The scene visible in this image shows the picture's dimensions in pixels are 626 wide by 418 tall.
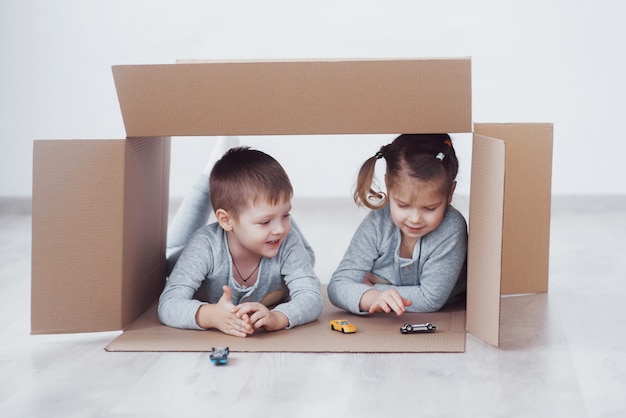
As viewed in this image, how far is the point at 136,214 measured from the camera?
5.35 feet

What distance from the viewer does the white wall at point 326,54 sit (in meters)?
2.90

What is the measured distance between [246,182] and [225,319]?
0.25 m

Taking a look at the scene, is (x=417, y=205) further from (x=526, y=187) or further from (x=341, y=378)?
(x=341, y=378)

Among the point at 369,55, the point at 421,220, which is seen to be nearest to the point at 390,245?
the point at 421,220

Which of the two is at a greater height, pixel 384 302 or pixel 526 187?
pixel 526 187

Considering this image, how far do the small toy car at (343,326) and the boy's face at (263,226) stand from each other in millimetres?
174

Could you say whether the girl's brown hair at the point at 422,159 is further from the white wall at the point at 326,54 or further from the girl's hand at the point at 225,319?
the white wall at the point at 326,54

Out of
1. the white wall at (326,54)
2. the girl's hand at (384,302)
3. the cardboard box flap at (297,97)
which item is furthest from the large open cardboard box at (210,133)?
the white wall at (326,54)

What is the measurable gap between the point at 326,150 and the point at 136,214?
1494 mm

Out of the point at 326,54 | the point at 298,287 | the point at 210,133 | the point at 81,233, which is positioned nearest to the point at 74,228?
the point at 81,233

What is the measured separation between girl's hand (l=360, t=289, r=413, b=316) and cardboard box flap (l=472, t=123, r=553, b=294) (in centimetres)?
31

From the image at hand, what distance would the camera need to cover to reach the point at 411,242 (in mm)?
1747

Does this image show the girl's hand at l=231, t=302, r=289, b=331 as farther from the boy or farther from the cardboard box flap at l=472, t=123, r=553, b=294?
the cardboard box flap at l=472, t=123, r=553, b=294

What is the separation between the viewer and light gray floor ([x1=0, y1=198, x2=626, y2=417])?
1.23m
